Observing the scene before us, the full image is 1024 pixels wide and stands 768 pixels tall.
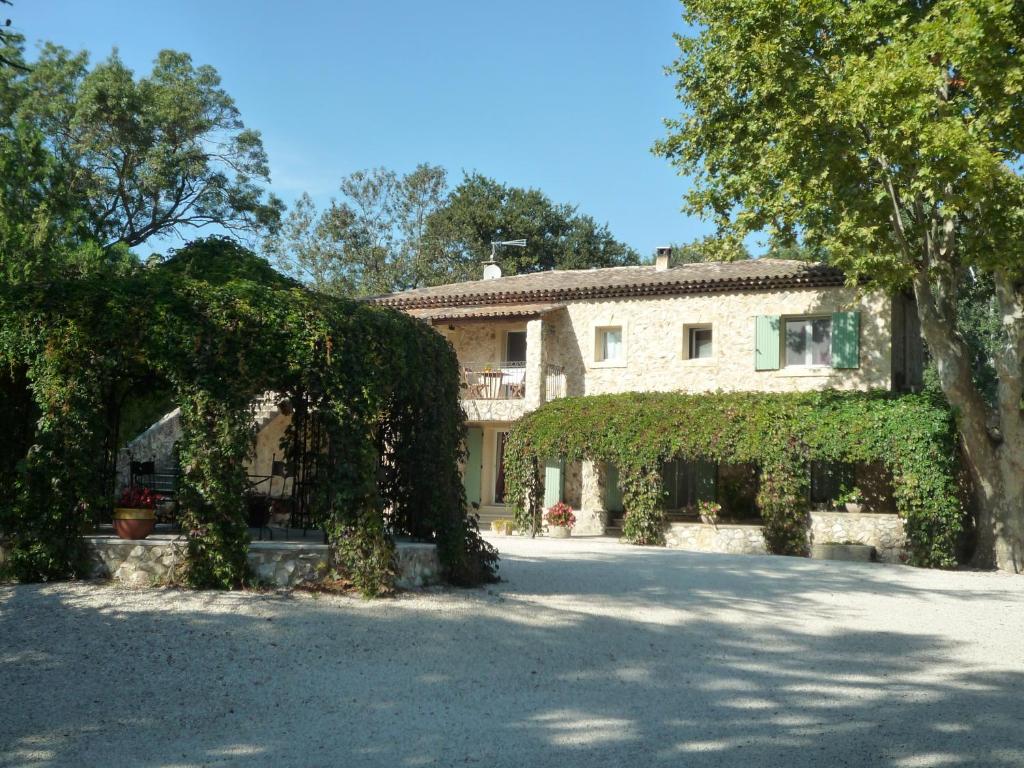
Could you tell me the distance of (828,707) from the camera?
6.90 metres

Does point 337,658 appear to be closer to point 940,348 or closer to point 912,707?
point 912,707

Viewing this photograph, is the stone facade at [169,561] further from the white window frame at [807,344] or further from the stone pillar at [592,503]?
the white window frame at [807,344]

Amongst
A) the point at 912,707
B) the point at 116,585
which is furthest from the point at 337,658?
the point at 912,707

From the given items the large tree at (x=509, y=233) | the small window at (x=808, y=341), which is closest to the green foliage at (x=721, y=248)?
the small window at (x=808, y=341)

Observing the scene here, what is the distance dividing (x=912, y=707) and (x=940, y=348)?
37.6 feet

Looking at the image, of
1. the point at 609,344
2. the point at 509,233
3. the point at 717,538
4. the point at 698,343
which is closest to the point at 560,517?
the point at 717,538

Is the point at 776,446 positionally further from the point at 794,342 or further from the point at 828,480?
the point at 794,342

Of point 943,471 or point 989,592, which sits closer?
point 989,592

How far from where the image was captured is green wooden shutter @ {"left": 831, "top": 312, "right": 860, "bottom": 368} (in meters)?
21.0

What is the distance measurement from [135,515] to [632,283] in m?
15.6

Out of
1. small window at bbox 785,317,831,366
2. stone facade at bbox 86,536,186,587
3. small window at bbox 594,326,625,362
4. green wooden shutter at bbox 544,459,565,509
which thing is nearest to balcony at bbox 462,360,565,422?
small window at bbox 594,326,625,362

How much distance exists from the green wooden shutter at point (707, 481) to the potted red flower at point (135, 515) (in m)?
14.2

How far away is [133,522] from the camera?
9.95 metres

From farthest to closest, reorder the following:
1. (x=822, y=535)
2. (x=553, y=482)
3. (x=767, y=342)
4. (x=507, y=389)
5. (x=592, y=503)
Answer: (x=507, y=389), (x=592, y=503), (x=553, y=482), (x=767, y=342), (x=822, y=535)
